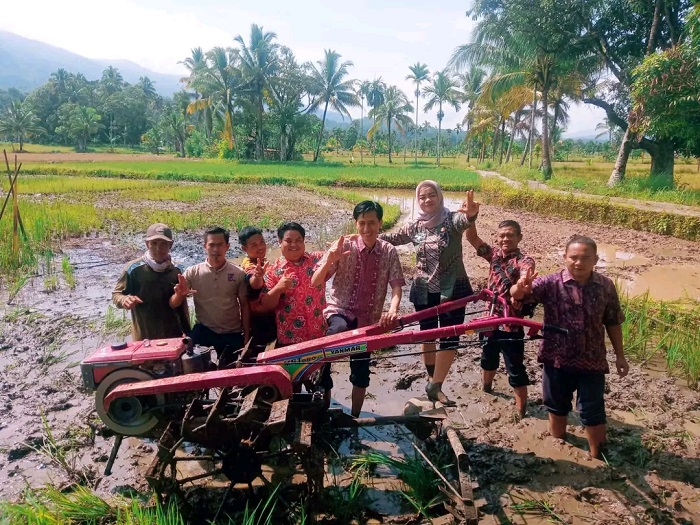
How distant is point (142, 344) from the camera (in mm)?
2518

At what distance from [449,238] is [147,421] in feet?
7.08

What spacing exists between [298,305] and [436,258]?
1.03 meters

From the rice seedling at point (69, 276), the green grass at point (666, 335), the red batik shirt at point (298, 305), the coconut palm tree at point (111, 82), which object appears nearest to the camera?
the red batik shirt at point (298, 305)

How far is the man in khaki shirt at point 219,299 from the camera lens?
3031mm

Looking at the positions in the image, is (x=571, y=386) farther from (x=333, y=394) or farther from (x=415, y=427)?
(x=333, y=394)

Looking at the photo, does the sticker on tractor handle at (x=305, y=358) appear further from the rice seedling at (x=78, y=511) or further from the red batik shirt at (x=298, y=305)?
the rice seedling at (x=78, y=511)

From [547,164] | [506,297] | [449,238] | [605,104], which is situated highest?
[605,104]

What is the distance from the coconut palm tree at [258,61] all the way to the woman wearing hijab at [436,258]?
33.4m

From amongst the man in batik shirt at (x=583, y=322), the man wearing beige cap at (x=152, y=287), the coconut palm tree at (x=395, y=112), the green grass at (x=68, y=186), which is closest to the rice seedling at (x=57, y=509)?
the man wearing beige cap at (x=152, y=287)

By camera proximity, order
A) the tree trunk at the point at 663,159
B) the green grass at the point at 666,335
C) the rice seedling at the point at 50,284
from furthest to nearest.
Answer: the tree trunk at the point at 663,159
the rice seedling at the point at 50,284
the green grass at the point at 666,335

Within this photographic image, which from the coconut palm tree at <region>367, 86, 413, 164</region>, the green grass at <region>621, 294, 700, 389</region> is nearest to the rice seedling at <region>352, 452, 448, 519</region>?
the green grass at <region>621, 294, 700, 389</region>

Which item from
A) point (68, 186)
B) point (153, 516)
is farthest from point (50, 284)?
point (68, 186)

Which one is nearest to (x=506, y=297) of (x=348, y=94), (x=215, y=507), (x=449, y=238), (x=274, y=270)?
(x=449, y=238)

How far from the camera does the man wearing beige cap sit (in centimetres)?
304
